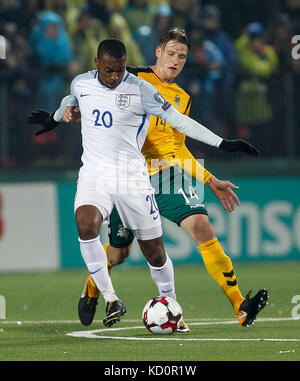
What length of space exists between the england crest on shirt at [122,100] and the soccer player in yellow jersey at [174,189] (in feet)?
1.46

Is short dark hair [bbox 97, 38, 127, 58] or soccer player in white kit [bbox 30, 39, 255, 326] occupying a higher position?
short dark hair [bbox 97, 38, 127, 58]

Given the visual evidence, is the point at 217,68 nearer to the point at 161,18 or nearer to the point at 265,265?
the point at 161,18

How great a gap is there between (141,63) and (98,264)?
8.22 meters

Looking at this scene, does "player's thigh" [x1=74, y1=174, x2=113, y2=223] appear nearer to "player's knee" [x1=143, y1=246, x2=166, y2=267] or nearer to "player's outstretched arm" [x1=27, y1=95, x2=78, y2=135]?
"player's knee" [x1=143, y1=246, x2=166, y2=267]

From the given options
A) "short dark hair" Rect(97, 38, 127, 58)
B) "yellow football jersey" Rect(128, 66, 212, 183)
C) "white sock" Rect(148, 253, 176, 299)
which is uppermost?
"short dark hair" Rect(97, 38, 127, 58)

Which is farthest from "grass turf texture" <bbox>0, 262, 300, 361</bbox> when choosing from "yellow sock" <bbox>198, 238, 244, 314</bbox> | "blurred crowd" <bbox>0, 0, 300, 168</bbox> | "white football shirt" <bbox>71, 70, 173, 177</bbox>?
"blurred crowd" <bbox>0, 0, 300, 168</bbox>

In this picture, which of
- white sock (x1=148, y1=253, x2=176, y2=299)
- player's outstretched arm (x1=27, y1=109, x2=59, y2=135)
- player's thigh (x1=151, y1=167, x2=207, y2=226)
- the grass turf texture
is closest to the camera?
the grass turf texture

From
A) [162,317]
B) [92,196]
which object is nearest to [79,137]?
[92,196]

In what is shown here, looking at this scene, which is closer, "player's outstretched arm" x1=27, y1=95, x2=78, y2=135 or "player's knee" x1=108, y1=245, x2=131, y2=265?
"player's outstretched arm" x1=27, y1=95, x2=78, y2=135

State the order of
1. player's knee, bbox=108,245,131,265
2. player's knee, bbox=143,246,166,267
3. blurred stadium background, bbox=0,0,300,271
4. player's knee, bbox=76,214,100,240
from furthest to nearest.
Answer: blurred stadium background, bbox=0,0,300,271
player's knee, bbox=108,245,131,265
player's knee, bbox=143,246,166,267
player's knee, bbox=76,214,100,240

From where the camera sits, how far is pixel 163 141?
909 cm

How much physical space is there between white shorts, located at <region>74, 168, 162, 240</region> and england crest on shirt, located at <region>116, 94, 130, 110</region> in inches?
22.9

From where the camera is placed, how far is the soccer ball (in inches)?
319

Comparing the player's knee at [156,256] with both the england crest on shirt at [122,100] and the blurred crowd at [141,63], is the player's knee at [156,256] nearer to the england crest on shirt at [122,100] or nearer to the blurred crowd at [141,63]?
the england crest on shirt at [122,100]
